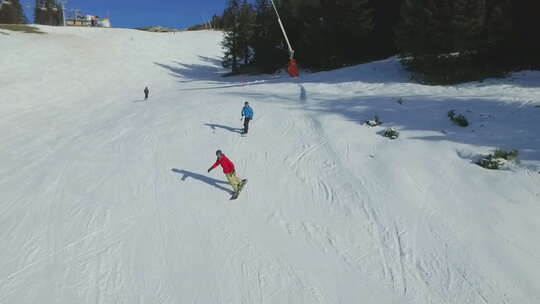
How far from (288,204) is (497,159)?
633 cm

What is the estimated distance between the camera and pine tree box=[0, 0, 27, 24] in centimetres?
8338

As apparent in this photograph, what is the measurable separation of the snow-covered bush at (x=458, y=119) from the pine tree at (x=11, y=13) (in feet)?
333

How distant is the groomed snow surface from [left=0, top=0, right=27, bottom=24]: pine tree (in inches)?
3310

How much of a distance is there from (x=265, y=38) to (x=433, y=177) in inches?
1113

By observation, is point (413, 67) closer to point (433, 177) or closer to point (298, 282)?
point (433, 177)

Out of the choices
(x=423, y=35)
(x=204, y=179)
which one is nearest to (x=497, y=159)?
(x=204, y=179)

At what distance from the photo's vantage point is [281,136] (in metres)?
15.1

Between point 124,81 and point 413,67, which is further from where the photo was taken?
point 124,81

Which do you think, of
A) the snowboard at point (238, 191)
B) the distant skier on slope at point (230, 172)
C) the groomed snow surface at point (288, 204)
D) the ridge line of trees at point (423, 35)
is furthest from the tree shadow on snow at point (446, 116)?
the distant skier on slope at point (230, 172)

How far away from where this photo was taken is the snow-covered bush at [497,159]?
33.9 feet

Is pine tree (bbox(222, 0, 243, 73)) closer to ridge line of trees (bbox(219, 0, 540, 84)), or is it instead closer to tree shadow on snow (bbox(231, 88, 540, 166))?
ridge line of trees (bbox(219, 0, 540, 84))

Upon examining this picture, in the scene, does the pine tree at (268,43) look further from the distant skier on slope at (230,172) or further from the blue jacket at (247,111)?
the distant skier on slope at (230,172)

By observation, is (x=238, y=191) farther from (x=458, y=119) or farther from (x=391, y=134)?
(x=458, y=119)

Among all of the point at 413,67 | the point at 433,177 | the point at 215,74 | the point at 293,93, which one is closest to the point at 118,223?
the point at 433,177
